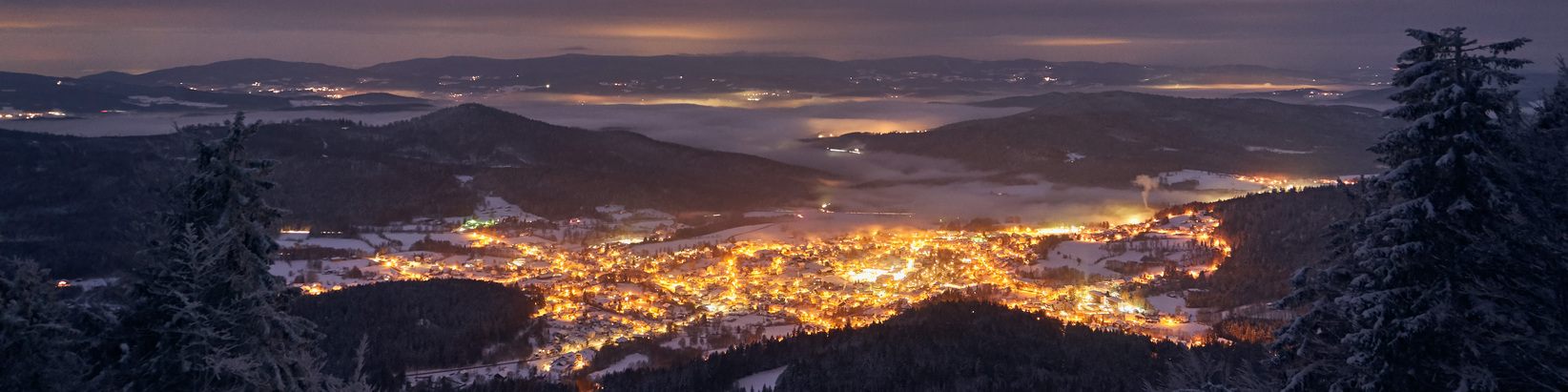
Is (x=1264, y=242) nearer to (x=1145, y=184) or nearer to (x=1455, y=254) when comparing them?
(x=1455, y=254)

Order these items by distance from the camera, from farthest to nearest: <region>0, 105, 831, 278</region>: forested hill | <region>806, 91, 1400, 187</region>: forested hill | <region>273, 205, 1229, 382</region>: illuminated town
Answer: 1. <region>806, 91, 1400, 187</region>: forested hill
2. <region>0, 105, 831, 278</region>: forested hill
3. <region>273, 205, 1229, 382</region>: illuminated town

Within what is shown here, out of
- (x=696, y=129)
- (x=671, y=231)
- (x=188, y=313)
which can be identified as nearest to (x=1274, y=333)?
(x=188, y=313)

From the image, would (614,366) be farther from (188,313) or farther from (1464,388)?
(1464,388)

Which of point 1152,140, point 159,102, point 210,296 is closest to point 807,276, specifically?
Answer: point 210,296

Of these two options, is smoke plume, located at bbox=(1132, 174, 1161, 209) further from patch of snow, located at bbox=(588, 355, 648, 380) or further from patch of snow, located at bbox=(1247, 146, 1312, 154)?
patch of snow, located at bbox=(588, 355, 648, 380)

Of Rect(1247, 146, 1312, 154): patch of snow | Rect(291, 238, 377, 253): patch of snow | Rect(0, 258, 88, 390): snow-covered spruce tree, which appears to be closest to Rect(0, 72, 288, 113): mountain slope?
Rect(291, 238, 377, 253): patch of snow
